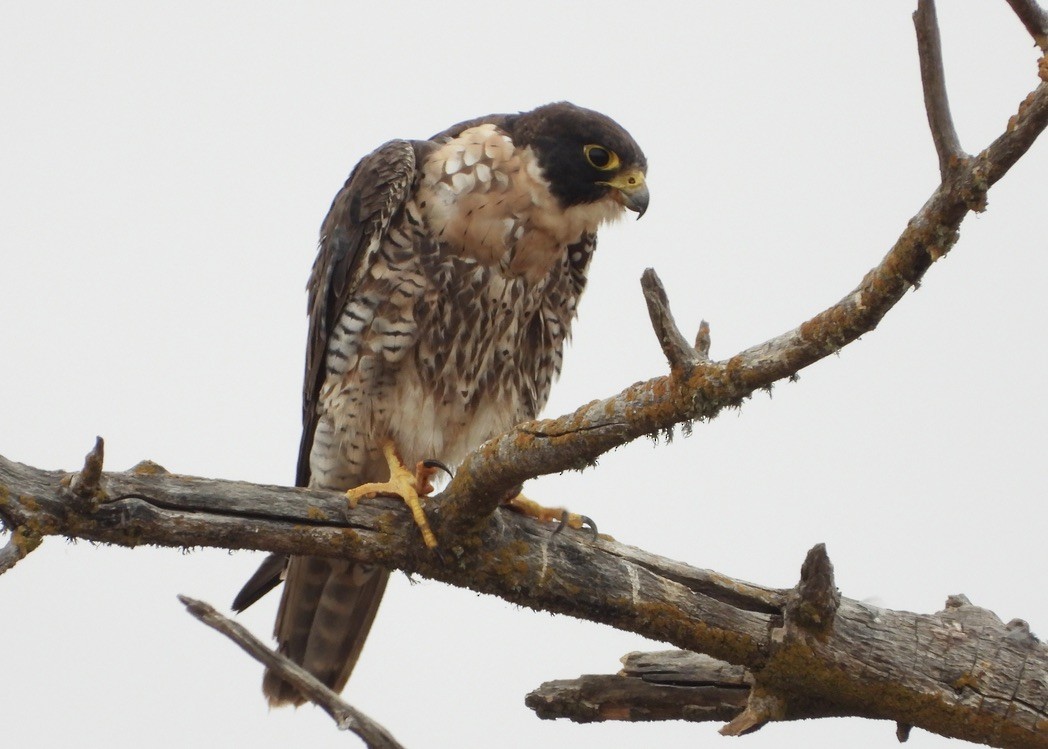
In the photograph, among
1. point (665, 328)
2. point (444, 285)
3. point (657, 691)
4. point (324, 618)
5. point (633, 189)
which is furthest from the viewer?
point (324, 618)

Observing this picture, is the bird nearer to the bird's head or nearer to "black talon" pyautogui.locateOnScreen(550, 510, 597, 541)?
the bird's head

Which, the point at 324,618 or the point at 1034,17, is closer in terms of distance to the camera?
the point at 1034,17

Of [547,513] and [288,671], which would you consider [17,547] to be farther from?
[547,513]

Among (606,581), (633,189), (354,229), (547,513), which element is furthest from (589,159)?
(606,581)

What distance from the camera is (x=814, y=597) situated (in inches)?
134

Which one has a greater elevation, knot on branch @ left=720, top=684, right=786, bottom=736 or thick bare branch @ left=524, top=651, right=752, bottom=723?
thick bare branch @ left=524, top=651, right=752, bottom=723

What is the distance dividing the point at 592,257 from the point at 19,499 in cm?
239

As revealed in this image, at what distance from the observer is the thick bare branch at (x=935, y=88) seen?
7.30ft

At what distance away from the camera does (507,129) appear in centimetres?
450

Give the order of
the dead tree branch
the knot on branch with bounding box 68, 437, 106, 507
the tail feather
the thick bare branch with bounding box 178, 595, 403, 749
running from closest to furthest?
the thick bare branch with bounding box 178, 595, 403, 749 → the knot on branch with bounding box 68, 437, 106, 507 → the dead tree branch → the tail feather

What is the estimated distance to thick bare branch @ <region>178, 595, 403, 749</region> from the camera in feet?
8.32

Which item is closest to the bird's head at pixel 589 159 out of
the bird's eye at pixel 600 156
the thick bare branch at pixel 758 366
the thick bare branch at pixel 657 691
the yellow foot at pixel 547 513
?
the bird's eye at pixel 600 156

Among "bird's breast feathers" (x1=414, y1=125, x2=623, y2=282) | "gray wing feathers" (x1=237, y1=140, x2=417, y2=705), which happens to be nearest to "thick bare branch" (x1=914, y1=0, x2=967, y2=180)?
"bird's breast feathers" (x1=414, y1=125, x2=623, y2=282)

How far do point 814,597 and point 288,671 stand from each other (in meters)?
1.57
